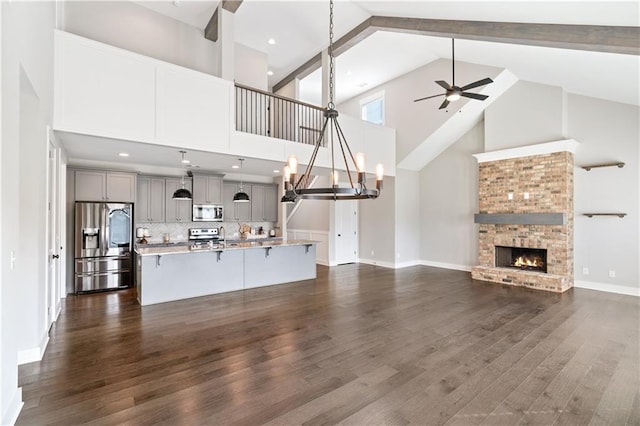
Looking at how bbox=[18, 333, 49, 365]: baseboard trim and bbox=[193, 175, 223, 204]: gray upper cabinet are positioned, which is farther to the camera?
bbox=[193, 175, 223, 204]: gray upper cabinet

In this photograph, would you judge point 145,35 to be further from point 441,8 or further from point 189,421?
point 189,421

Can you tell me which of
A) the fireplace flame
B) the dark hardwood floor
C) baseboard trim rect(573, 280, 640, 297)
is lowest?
the dark hardwood floor

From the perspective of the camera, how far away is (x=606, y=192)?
5707 millimetres

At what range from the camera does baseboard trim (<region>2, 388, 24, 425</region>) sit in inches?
78.6

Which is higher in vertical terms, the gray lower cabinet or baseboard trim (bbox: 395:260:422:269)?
the gray lower cabinet

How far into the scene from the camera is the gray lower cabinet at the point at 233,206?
26.4 feet

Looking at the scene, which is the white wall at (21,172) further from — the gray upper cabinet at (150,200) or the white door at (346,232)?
the white door at (346,232)

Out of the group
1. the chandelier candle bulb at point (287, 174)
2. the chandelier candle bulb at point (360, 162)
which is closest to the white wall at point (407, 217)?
the chandelier candle bulb at point (360, 162)

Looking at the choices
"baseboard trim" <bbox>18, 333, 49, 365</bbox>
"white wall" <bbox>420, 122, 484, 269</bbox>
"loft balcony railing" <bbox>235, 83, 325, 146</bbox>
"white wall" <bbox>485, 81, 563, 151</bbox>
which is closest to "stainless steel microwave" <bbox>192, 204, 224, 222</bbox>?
"loft balcony railing" <bbox>235, 83, 325, 146</bbox>

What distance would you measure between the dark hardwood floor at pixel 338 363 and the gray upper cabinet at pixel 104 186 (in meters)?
2.07

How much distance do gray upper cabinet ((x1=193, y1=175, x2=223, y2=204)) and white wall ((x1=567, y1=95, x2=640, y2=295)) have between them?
7.90 metres

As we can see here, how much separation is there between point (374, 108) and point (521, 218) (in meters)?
5.16

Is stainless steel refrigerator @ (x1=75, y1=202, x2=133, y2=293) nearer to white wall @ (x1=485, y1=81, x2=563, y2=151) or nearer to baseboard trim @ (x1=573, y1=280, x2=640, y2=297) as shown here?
white wall @ (x1=485, y1=81, x2=563, y2=151)

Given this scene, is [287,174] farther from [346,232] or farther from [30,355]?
[346,232]
